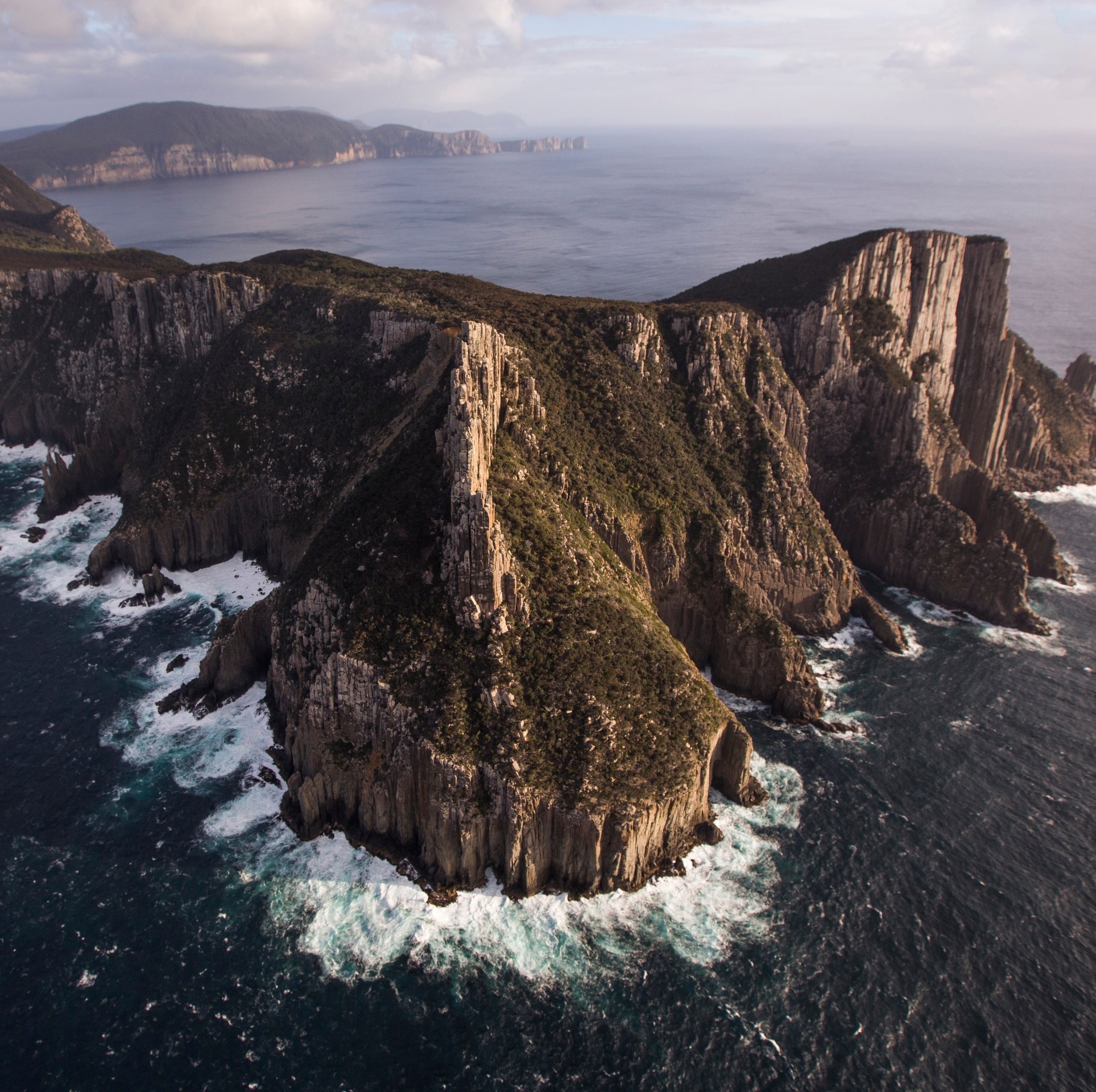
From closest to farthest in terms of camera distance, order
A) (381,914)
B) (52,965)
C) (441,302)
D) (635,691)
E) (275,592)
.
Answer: (52,965) → (381,914) → (635,691) → (275,592) → (441,302)

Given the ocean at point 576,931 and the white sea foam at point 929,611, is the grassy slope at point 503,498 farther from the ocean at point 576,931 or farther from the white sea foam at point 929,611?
the white sea foam at point 929,611

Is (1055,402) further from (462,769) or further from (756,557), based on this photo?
(462,769)

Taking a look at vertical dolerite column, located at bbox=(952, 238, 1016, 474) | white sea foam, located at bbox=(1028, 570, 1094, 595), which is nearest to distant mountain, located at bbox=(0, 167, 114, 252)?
vertical dolerite column, located at bbox=(952, 238, 1016, 474)

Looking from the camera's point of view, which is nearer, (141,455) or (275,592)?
(275,592)

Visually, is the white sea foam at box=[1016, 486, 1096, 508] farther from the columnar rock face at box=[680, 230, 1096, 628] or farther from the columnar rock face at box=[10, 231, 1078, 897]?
the columnar rock face at box=[10, 231, 1078, 897]

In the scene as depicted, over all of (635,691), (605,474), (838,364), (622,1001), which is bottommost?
(622,1001)

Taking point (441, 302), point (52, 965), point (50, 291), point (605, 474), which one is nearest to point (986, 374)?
point (605, 474)

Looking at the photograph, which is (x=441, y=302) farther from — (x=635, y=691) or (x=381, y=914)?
(x=381, y=914)
